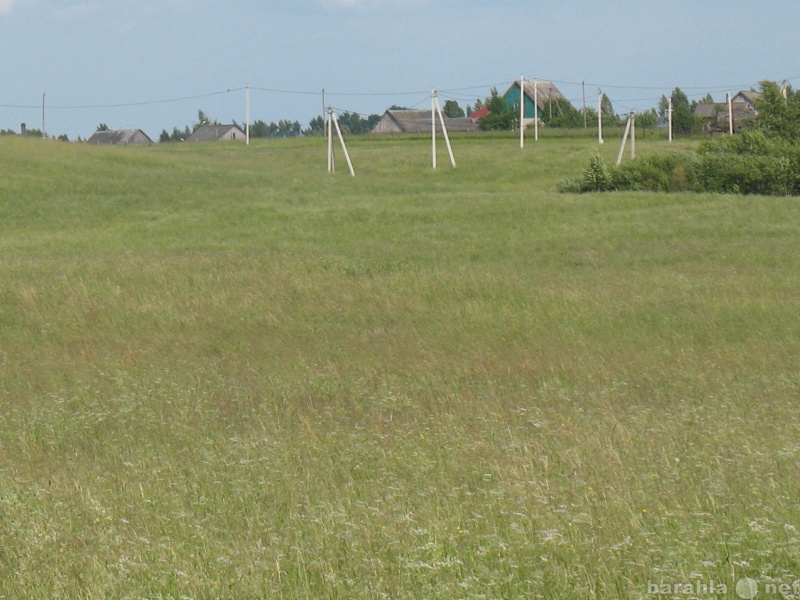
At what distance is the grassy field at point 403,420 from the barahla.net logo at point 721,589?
11mm

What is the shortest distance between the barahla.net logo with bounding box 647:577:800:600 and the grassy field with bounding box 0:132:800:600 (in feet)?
0.04

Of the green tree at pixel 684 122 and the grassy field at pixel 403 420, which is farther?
the green tree at pixel 684 122

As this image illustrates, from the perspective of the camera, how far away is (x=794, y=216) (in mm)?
29328

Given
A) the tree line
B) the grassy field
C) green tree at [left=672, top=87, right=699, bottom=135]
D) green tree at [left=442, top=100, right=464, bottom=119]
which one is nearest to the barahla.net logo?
the grassy field

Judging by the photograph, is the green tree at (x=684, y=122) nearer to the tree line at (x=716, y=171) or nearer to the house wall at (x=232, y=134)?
the tree line at (x=716, y=171)

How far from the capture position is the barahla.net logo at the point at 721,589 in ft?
13.4

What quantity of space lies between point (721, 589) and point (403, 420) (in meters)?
4.48

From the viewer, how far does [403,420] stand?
8.40 metres

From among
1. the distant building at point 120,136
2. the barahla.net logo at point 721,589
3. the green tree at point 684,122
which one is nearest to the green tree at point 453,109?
the distant building at point 120,136

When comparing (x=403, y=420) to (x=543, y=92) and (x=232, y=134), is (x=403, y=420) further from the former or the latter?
(x=232, y=134)

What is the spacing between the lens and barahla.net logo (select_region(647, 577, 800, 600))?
13.4 feet

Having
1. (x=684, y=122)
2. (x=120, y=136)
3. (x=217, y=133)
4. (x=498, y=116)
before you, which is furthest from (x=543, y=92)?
(x=120, y=136)

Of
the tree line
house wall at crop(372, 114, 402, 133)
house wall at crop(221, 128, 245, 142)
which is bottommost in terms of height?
the tree line

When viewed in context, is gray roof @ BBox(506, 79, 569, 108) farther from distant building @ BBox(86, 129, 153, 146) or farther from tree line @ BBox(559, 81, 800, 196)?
tree line @ BBox(559, 81, 800, 196)
